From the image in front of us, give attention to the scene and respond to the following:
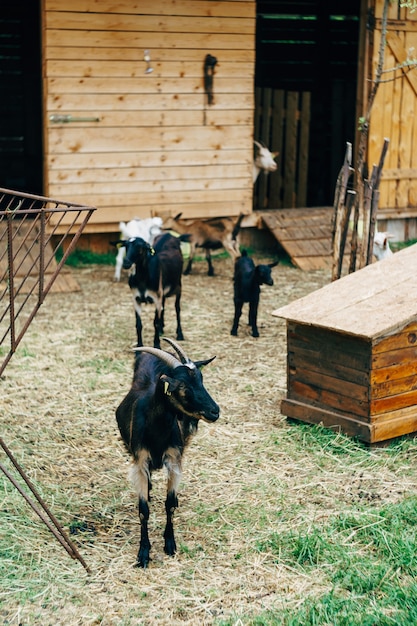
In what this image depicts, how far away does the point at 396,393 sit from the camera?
631 centimetres

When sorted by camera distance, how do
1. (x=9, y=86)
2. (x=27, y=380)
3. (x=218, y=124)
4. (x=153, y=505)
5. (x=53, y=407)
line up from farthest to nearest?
(x=9, y=86) < (x=218, y=124) < (x=27, y=380) < (x=53, y=407) < (x=153, y=505)

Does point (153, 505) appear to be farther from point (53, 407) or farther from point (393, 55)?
point (393, 55)

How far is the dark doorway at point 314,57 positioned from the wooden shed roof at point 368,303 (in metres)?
9.29

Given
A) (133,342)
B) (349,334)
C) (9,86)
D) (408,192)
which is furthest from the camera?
(9,86)

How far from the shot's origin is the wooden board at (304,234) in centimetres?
1278

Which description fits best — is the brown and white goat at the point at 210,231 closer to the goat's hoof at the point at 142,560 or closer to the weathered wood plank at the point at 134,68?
the weathered wood plank at the point at 134,68

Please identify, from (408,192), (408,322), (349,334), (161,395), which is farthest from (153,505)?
(408,192)

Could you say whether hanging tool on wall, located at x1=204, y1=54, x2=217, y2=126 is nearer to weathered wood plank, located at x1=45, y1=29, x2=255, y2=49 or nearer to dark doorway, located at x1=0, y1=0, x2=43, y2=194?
weathered wood plank, located at x1=45, y1=29, x2=255, y2=49

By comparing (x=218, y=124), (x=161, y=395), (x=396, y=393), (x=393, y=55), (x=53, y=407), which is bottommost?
(x=53, y=407)

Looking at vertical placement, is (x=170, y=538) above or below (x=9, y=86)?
below

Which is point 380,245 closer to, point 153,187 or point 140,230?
point 140,230

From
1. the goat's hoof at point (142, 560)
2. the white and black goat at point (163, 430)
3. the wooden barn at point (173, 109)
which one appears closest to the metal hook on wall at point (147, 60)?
the wooden barn at point (173, 109)

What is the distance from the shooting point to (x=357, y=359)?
621cm

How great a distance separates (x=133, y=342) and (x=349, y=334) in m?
3.49
